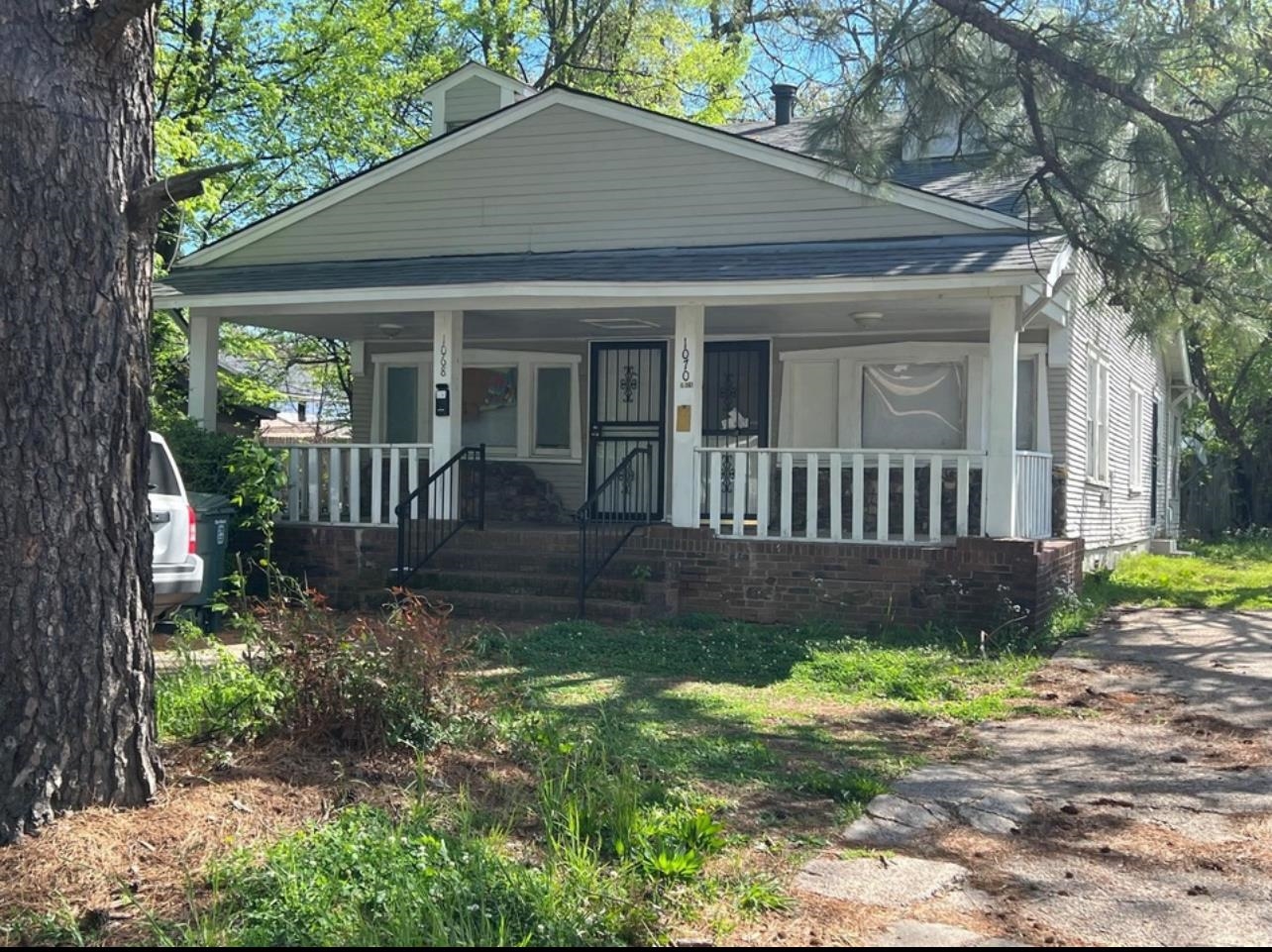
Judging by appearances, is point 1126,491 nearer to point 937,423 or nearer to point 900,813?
point 937,423

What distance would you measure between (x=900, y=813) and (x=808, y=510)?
5.78 meters

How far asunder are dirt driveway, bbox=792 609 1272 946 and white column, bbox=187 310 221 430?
29.8 feet

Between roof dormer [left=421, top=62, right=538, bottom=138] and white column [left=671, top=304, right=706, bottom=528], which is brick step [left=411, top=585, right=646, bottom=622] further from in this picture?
roof dormer [left=421, top=62, right=538, bottom=138]

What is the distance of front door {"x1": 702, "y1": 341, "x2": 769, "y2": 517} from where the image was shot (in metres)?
14.3

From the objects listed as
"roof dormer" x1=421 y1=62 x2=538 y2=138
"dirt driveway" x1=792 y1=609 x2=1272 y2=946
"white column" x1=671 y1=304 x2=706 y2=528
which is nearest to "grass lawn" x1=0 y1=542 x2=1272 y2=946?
"dirt driveway" x1=792 y1=609 x2=1272 y2=946

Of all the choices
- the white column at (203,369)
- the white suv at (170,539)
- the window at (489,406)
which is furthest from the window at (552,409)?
the white suv at (170,539)

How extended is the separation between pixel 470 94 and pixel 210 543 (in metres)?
7.91

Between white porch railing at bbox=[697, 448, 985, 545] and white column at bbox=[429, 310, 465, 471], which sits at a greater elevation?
white column at bbox=[429, 310, 465, 471]

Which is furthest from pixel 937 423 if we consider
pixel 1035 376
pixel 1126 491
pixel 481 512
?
pixel 1126 491

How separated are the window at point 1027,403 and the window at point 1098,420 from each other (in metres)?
1.99

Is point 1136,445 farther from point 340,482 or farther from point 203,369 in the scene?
point 203,369

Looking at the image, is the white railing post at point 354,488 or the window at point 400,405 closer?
the white railing post at point 354,488

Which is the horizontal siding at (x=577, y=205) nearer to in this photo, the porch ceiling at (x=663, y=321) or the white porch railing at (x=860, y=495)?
the porch ceiling at (x=663, y=321)

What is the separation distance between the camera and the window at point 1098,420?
Answer: 15289 mm
